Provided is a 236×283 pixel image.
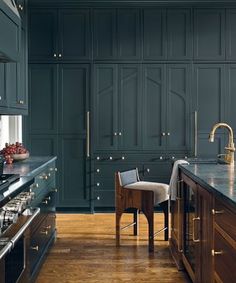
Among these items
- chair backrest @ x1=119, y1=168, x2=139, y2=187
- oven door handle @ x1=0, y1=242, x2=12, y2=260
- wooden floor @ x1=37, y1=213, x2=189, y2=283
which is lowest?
wooden floor @ x1=37, y1=213, x2=189, y2=283

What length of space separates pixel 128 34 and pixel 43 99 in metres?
1.29

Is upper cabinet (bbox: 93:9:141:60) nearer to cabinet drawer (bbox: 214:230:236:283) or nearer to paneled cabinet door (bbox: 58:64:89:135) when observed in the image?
paneled cabinet door (bbox: 58:64:89:135)

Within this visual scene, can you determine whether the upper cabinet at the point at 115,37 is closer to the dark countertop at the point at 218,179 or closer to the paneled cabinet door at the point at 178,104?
the paneled cabinet door at the point at 178,104

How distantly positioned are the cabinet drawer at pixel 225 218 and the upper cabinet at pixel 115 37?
3.80 meters

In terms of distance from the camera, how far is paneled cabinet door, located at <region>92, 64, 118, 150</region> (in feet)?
18.9

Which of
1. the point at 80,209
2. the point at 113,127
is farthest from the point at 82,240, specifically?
the point at 113,127

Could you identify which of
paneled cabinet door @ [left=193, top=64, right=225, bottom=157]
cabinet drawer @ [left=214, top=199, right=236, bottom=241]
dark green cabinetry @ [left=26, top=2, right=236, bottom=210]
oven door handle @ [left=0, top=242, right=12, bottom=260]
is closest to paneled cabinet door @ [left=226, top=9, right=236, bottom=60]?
dark green cabinetry @ [left=26, top=2, right=236, bottom=210]

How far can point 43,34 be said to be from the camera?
575 centimetres

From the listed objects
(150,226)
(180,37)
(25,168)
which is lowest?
(150,226)

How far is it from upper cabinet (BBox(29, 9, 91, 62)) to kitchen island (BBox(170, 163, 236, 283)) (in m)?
2.66

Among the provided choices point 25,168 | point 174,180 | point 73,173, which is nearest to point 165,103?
point 73,173

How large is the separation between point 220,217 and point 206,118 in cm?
375

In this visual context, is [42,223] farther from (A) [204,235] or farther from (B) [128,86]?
(B) [128,86]

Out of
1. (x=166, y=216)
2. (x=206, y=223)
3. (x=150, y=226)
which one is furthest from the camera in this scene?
(x=166, y=216)
